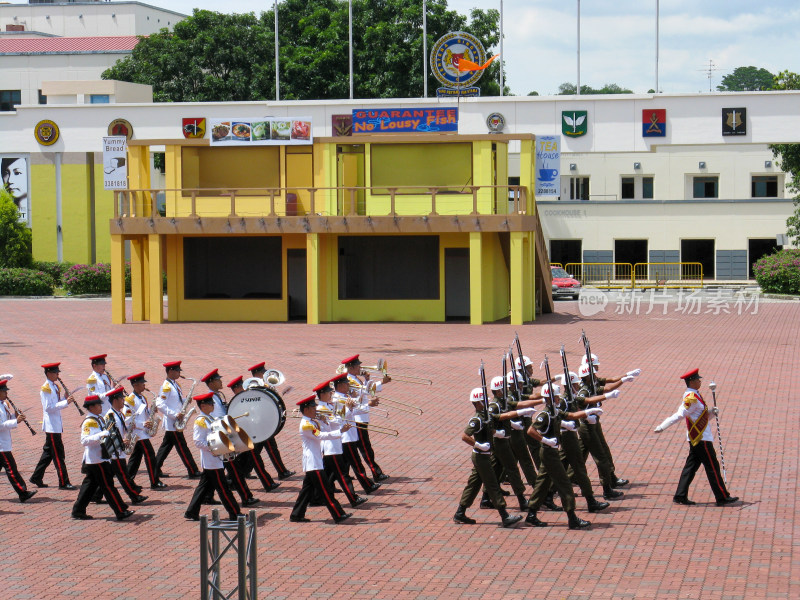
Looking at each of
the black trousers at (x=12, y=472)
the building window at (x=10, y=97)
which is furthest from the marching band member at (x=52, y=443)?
the building window at (x=10, y=97)

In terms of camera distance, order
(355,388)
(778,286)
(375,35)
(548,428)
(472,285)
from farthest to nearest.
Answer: (375,35) → (778,286) → (472,285) → (355,388) → (548,428)

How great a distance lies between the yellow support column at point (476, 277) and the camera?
3631cm

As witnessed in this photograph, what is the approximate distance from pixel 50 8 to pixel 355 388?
8479 cm

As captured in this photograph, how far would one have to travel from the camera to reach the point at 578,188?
213 ft

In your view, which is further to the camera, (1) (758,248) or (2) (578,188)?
(2) (578,188)

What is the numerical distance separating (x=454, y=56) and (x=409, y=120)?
11319 millimetres

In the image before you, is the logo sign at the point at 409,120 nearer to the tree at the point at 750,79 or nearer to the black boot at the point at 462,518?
the black boot at the point at 462,518

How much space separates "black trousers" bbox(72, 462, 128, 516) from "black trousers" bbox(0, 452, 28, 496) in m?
1.19

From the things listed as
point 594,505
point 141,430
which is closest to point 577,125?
point 141,430

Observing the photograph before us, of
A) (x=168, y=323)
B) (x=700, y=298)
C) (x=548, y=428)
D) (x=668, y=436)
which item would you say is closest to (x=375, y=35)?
(x=700, y=298)

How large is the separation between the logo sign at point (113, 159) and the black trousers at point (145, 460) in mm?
31368

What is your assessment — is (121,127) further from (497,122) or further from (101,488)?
(101,488)

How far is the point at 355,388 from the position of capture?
15258mm

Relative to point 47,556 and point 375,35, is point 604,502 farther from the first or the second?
point 375,35
